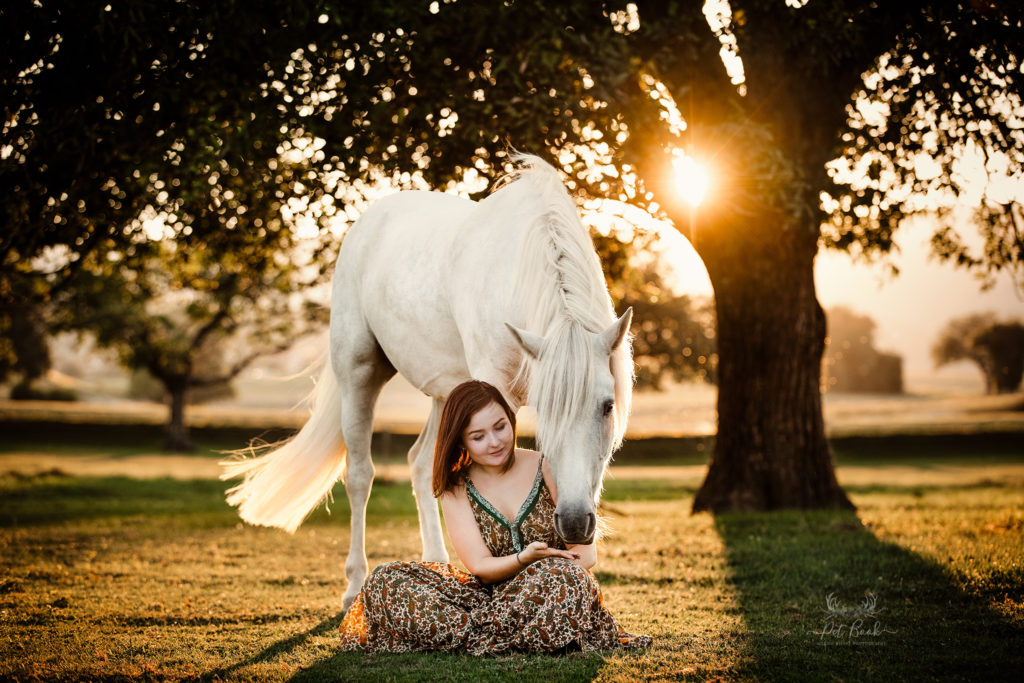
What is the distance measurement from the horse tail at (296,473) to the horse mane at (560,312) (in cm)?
244

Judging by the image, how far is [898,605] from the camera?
4441 millimetres

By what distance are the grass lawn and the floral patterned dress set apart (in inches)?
4.3

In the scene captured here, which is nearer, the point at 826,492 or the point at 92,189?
the point at 92,189

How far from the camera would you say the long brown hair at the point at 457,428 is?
3.56 m

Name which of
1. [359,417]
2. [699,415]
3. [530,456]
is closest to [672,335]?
[699,415]

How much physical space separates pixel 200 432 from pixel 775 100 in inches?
1037

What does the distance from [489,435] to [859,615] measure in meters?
2.33

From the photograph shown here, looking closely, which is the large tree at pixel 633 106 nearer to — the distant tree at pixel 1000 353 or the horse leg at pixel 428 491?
the horse leg at pixel 428 491

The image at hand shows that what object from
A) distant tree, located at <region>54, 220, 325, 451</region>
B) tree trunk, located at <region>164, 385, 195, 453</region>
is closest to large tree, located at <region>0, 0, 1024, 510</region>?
distant tree, located at <region>54, 220, 325, 451</region>

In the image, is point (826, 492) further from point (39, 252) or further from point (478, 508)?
point (39, 252)

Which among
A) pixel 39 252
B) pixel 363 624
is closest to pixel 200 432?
pixel 39 252

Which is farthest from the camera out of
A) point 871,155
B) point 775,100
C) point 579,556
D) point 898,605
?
point 871,155

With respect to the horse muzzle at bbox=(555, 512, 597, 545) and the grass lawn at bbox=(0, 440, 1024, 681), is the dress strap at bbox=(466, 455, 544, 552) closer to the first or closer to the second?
the horse muzzle at bbox=(555, 512, 597, 545)

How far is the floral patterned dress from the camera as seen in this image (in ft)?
11.4
